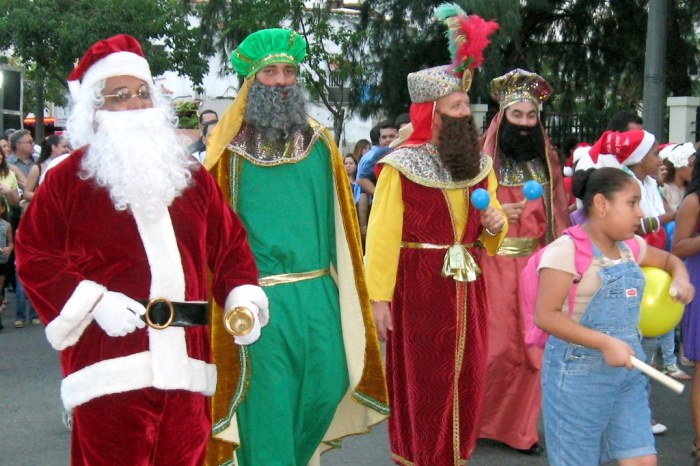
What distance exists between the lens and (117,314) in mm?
3164

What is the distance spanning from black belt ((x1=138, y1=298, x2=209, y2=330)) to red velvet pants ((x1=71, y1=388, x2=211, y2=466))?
233 millimetres

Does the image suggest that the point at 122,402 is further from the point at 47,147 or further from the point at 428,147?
the point at 47,147

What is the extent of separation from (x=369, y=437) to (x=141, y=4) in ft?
68.0

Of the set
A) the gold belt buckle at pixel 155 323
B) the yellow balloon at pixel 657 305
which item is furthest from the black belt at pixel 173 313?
the yellow balloon at pixel 657 305

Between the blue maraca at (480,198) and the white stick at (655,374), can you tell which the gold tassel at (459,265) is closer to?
the blue maraca at (480,198)

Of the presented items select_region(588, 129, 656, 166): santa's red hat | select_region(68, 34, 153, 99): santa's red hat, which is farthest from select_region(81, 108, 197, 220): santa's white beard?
select_region(588, 129, 656, 166): santa's red hat

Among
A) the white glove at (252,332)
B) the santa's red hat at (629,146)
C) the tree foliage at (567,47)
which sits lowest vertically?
the white glove at (252,332)

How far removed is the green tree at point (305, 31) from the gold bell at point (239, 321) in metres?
13.4

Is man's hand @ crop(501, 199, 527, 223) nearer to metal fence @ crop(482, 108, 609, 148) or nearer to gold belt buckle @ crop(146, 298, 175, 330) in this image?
gold belt buckle @ crop(146, 298, 175, 330)

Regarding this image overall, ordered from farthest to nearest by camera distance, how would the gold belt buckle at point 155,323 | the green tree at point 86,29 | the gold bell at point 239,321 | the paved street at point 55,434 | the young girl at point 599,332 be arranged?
the green tree at point 86,29, the paved street at point 55,434, the young girl at point 599,332, the gold bell at point 239,321, the gold belt buckle at point 155,323

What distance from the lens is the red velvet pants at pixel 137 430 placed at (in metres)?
3.26

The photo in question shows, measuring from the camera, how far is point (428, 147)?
5.02 metres

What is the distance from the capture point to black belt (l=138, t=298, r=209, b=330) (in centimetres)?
330

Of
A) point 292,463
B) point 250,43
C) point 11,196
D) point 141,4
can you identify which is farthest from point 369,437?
point 141,4
